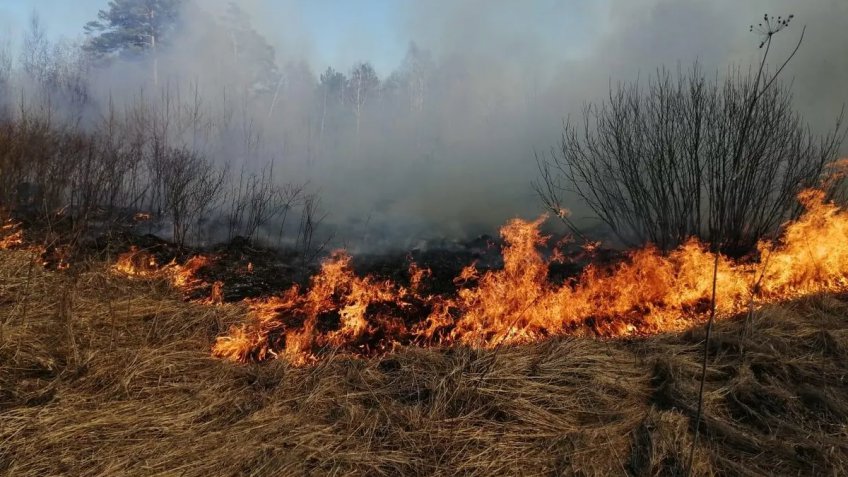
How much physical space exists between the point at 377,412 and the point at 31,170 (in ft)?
34.6

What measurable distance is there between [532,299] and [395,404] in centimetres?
291

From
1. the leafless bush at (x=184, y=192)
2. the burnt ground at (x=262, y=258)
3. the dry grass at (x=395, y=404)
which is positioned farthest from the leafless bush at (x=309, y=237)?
the dry grass at (x=395, y=404)

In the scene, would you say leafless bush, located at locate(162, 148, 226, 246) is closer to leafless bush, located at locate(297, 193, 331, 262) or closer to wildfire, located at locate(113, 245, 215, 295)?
leafless bush, located at locate(297, 193, 331, 262)

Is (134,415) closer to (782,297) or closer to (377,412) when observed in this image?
(377,412)

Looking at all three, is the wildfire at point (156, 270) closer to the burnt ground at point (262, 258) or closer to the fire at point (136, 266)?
the fire at point (136, 266)

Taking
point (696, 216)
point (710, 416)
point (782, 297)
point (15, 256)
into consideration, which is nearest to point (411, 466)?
point (710, 416)

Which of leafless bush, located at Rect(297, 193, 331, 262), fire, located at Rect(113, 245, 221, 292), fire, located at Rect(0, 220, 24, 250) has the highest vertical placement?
leafless bush, located at Rect(297, 193, 331, 262)

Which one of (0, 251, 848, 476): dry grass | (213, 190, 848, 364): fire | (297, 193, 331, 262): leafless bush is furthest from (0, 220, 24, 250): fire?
(297, 193, 331, 262): leafless bush

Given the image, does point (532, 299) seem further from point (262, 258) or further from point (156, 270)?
point (262, 258)

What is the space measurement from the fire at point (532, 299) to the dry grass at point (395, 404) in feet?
1.75

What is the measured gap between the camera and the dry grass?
265 cm

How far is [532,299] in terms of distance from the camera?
561cm

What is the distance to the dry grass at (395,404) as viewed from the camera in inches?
104

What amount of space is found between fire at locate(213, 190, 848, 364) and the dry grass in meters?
0.53
